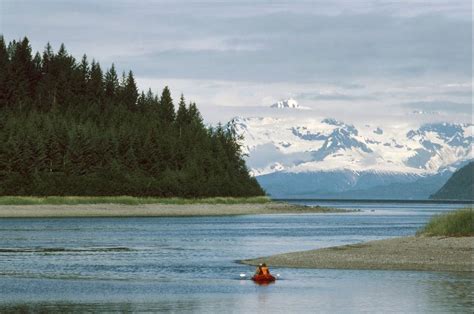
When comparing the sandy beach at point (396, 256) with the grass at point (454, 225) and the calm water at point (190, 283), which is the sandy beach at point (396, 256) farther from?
the calm water at point (190, 283)

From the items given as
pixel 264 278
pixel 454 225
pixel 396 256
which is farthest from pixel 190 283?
pixel 454 225

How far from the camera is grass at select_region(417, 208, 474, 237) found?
84.9 meters

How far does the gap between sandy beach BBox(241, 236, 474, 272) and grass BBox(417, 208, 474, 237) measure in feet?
3.99

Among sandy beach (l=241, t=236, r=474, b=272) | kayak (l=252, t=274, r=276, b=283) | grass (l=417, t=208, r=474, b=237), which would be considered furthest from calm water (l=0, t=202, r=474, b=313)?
grass (l=417, t=208, r=474, b=237)

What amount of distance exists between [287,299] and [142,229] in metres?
88.4

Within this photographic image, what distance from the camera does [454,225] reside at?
3383 inches

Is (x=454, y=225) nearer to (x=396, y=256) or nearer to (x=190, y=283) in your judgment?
(x=396, y=256)

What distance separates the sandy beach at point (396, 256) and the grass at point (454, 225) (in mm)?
1217

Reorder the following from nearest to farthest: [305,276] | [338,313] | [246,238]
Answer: [338,313] < [305,276] < [246,238]

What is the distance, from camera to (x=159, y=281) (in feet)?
230

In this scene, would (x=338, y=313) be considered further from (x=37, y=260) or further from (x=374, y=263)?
(x=37, y=260)

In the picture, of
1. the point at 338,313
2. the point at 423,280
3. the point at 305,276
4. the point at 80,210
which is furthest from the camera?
the point at 80,210

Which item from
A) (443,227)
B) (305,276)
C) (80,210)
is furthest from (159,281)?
(80,210)

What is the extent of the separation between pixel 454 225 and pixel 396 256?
29.9 feet
